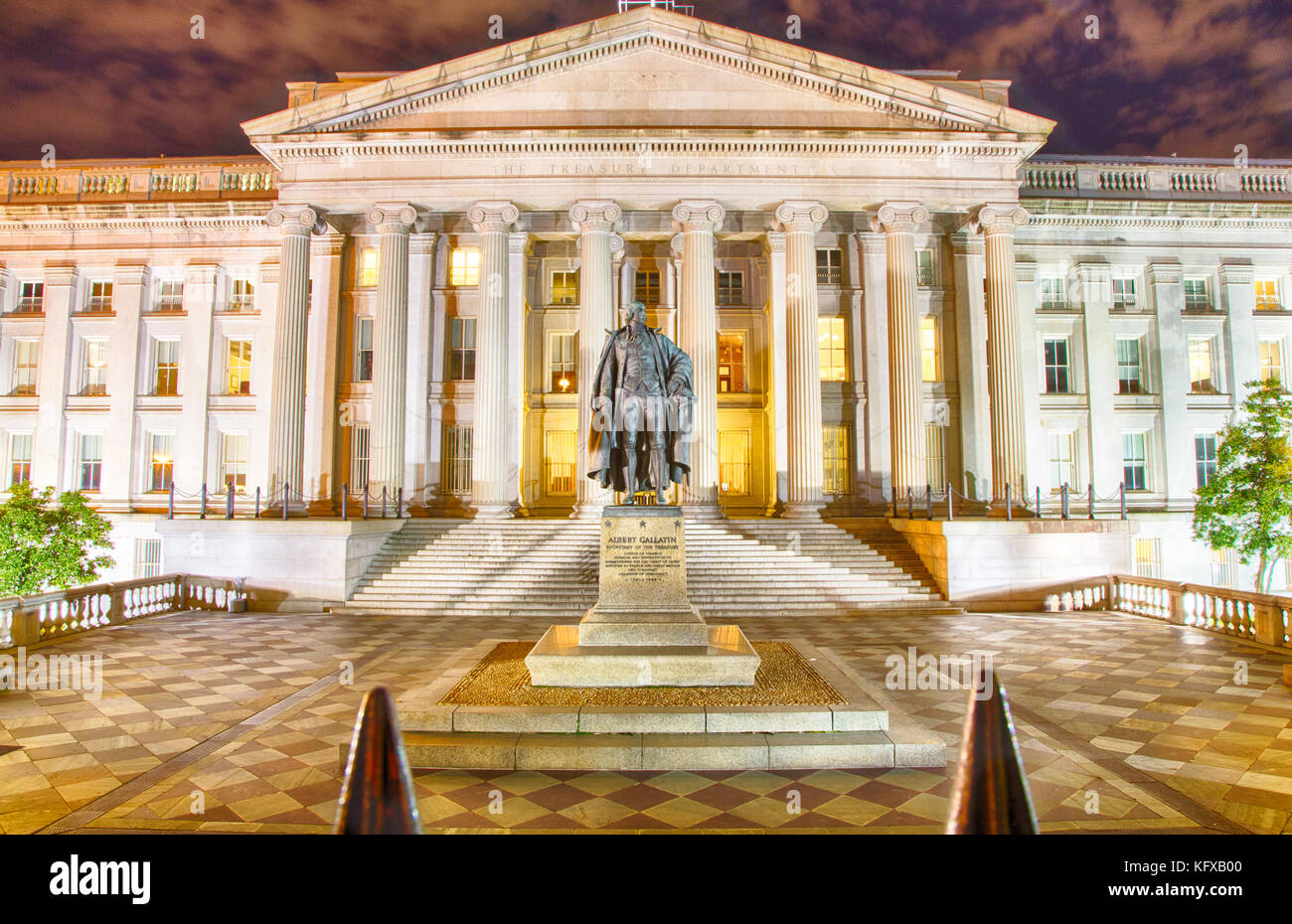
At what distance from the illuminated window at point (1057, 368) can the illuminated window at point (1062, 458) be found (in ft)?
5.92

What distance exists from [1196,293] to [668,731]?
32.2 meters

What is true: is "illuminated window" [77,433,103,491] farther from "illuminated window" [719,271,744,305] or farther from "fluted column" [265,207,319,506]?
"illuminated window" [719,271,744,305]

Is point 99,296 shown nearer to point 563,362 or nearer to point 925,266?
point 563,362

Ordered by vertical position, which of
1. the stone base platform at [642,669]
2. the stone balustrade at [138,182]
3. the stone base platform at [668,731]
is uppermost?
the stone balustrade at [138,182]

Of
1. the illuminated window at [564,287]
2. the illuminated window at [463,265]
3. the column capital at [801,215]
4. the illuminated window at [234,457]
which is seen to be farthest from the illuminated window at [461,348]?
the column capital at [801,215]

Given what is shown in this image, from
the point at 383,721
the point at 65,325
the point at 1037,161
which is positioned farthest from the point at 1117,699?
the point at 65,325

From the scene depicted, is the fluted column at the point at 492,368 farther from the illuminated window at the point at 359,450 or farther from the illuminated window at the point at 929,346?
the illuminated window at the point at 929,346

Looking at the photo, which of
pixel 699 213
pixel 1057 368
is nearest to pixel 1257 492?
pixel 1057 368

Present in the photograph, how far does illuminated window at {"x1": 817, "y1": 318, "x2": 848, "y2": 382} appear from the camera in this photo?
2655cm

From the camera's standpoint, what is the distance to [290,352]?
23.2 metres

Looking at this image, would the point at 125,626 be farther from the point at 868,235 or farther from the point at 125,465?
the point at 868,235

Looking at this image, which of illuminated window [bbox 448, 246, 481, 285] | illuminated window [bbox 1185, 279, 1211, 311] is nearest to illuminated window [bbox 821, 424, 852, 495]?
illuminated window [bbox 448, 246, 481, 285]

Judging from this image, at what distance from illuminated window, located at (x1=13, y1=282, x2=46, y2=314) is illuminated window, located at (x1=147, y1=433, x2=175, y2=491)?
775 cm

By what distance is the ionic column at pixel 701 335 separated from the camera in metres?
22.2
